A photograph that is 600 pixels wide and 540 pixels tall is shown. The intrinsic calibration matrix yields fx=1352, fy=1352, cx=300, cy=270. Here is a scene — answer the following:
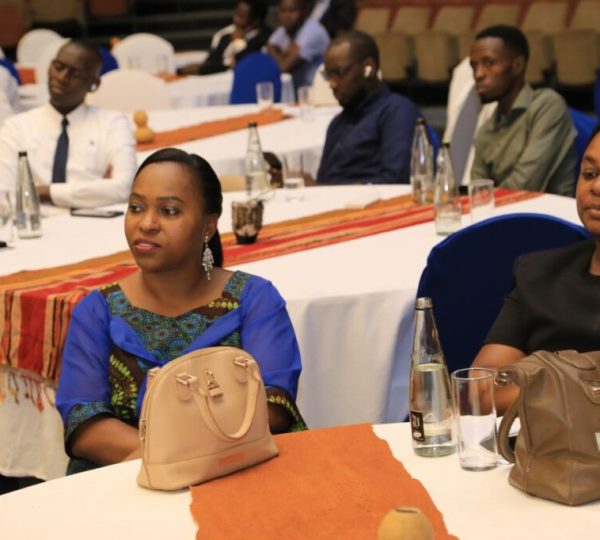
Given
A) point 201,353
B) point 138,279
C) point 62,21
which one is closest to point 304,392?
point 138,279

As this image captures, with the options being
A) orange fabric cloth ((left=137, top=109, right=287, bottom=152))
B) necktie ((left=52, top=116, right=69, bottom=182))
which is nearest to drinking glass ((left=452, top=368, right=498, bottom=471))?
necktie ((left=52, top=116, right=69, bottom=182))

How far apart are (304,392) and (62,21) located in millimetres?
12531

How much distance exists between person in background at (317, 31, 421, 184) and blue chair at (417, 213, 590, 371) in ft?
6.71

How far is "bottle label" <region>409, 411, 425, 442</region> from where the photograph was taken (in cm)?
210

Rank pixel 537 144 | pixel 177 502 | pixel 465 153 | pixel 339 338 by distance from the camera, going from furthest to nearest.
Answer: pixel 465 153 < pixel 537 144 < pixel 339 338 < pixel 177 502

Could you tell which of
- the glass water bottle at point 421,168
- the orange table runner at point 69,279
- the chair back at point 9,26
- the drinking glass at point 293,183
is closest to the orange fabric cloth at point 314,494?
the orange table runner at point 69,279

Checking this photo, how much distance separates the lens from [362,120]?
5.48 meters

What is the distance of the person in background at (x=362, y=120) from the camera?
536cm

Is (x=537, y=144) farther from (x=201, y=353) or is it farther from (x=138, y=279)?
(x=201, y=353)

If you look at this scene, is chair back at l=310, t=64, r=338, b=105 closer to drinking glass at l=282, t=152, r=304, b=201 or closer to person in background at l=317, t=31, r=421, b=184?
person in background at l=317, t=31, r=421, b=184

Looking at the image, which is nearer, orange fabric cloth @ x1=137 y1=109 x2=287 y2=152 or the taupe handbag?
the taupe handbag

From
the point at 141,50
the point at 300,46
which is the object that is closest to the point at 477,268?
the point at 300,46

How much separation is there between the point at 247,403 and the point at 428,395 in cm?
29

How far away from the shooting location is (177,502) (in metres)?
1.97
